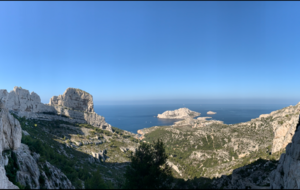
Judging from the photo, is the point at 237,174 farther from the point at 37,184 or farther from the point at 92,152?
the point at 92,152

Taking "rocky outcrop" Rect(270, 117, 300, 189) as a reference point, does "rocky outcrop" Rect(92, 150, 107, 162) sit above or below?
below

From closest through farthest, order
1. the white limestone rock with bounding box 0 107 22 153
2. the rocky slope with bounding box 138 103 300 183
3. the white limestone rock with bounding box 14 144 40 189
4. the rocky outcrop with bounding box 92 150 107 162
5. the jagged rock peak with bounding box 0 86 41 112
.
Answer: the white limestone rock with bounding box 14 144 40 189
the white limestone rock with bounding box 0 107 22 153
the rocky outcrop with bounding box 92 150 107 162
the rocky slope with bounding box 138 103 300 183
the jagged rock peak with bounding box 0 86 41 112

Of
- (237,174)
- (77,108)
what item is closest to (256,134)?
(237,174)

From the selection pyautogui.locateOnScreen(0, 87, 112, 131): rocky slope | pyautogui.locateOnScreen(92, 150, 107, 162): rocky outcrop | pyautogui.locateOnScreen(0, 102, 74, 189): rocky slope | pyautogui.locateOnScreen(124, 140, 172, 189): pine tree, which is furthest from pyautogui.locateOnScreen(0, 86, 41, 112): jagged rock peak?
pyautogui.locateOnScreen(124, 140, 172, 189): pine tree

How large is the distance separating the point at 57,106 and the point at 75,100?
1233cm

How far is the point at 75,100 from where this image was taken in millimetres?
88000

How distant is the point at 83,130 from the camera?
65625 millimetres

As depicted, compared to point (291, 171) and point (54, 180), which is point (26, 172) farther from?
point (291, 171)

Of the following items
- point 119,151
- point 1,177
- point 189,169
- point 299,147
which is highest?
point 299,147

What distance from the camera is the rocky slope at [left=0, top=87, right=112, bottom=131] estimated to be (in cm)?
5784

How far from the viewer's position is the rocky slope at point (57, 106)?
5784cm

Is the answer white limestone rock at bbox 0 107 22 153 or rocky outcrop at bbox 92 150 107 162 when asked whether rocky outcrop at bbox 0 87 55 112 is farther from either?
white limestone rock at bbox 0 107 22 153

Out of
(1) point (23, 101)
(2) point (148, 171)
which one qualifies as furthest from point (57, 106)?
(2) point (148, 171)

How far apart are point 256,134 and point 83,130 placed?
8851cm
